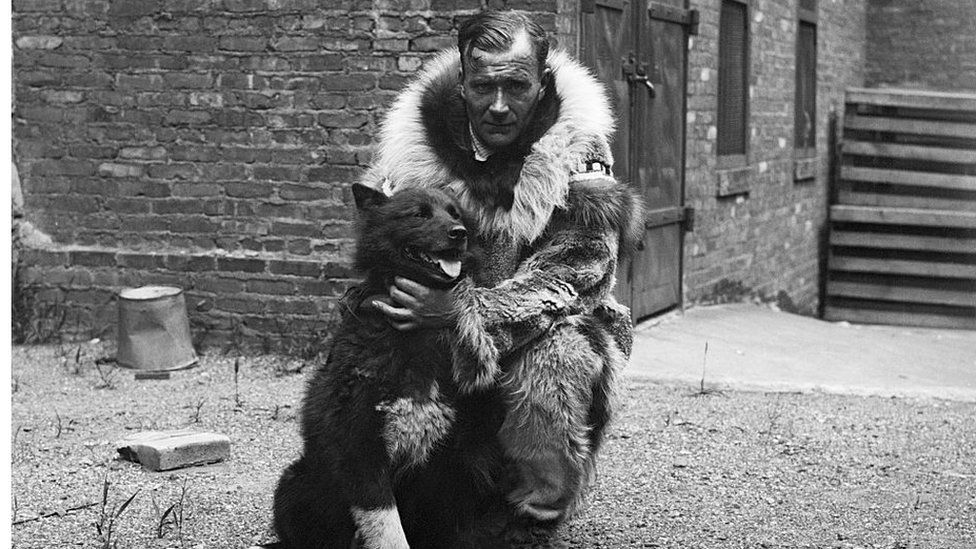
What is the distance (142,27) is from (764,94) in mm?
5484

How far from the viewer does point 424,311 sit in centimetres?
330

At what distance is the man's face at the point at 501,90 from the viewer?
11.7 ft

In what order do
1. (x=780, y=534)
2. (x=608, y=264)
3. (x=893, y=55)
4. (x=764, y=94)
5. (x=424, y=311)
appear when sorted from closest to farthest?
(x=424, y=311) → (x=608, y=264) → (x=780, y=534) → (x=764, y=94) → (x=893, y=55)

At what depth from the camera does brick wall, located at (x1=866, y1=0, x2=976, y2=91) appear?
14961 millimetres

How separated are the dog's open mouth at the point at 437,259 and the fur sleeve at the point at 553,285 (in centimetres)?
6

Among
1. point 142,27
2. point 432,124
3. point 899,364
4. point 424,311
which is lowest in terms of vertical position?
point 899,364

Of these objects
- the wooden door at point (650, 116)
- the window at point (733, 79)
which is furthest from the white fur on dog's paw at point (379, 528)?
the window at point (733, 79)

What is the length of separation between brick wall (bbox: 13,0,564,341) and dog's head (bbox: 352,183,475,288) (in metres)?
3.70

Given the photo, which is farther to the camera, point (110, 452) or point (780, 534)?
point (110, 452)

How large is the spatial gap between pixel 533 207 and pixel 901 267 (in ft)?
33.0

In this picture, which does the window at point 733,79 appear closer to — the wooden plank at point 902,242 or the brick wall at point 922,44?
the wooden plank at point 902,242

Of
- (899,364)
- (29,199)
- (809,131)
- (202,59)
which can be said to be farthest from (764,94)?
(29,199)

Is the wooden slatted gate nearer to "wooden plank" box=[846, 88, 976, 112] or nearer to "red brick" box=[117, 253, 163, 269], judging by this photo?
"wooden plank" box=[846, 88, 976, 112]

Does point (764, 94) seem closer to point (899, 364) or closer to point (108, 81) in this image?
point (899, 364)
